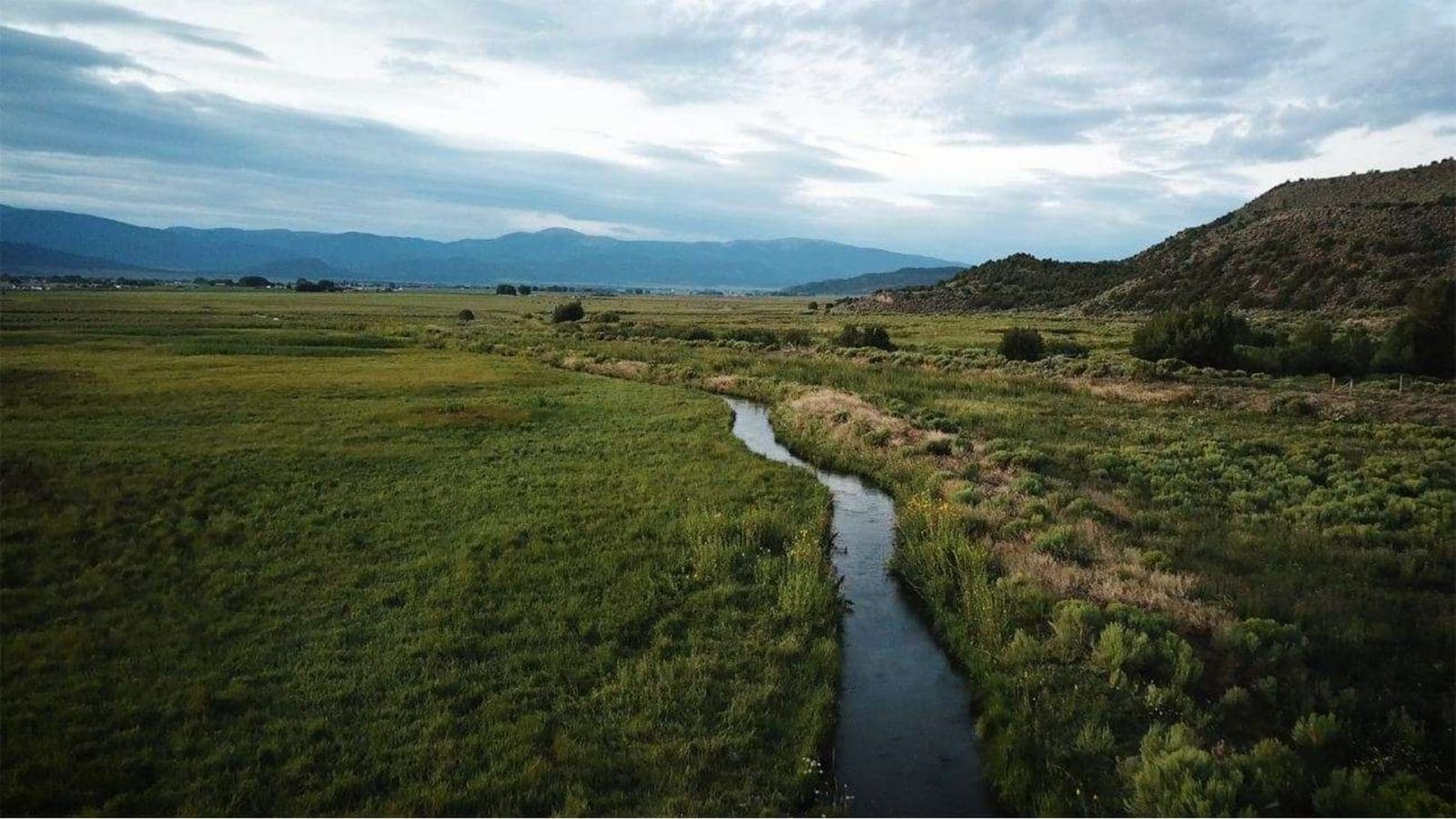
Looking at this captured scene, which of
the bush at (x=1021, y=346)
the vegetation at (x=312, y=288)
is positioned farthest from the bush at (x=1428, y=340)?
the vegetation at (x=312, y=288)

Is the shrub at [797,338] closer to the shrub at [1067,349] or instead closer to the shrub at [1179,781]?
the shrub at [1067,349]

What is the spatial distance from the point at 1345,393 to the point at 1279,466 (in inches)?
654

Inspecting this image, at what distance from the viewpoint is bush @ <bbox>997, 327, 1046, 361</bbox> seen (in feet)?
167

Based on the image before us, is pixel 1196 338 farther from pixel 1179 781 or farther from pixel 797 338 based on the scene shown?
pixel 1179 781

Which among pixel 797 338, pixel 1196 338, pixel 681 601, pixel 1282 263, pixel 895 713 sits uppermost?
pixel 1282 263

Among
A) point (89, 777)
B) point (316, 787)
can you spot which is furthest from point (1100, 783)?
point (89, 777)

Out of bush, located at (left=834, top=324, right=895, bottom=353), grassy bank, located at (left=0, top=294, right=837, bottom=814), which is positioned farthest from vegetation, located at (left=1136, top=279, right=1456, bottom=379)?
grassy bank, located at (left=0, top=294, right=837, bottom=814)

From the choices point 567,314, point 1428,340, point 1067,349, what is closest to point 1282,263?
point 1067,349

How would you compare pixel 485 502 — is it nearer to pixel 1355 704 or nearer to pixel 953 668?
pixel 953 668

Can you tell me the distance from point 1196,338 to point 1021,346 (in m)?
10.0

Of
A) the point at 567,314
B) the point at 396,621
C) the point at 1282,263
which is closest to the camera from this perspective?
the point at 396,621

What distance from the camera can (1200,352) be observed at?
44.8 metres

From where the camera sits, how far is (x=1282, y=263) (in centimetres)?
8450

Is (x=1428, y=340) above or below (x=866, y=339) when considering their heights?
above
